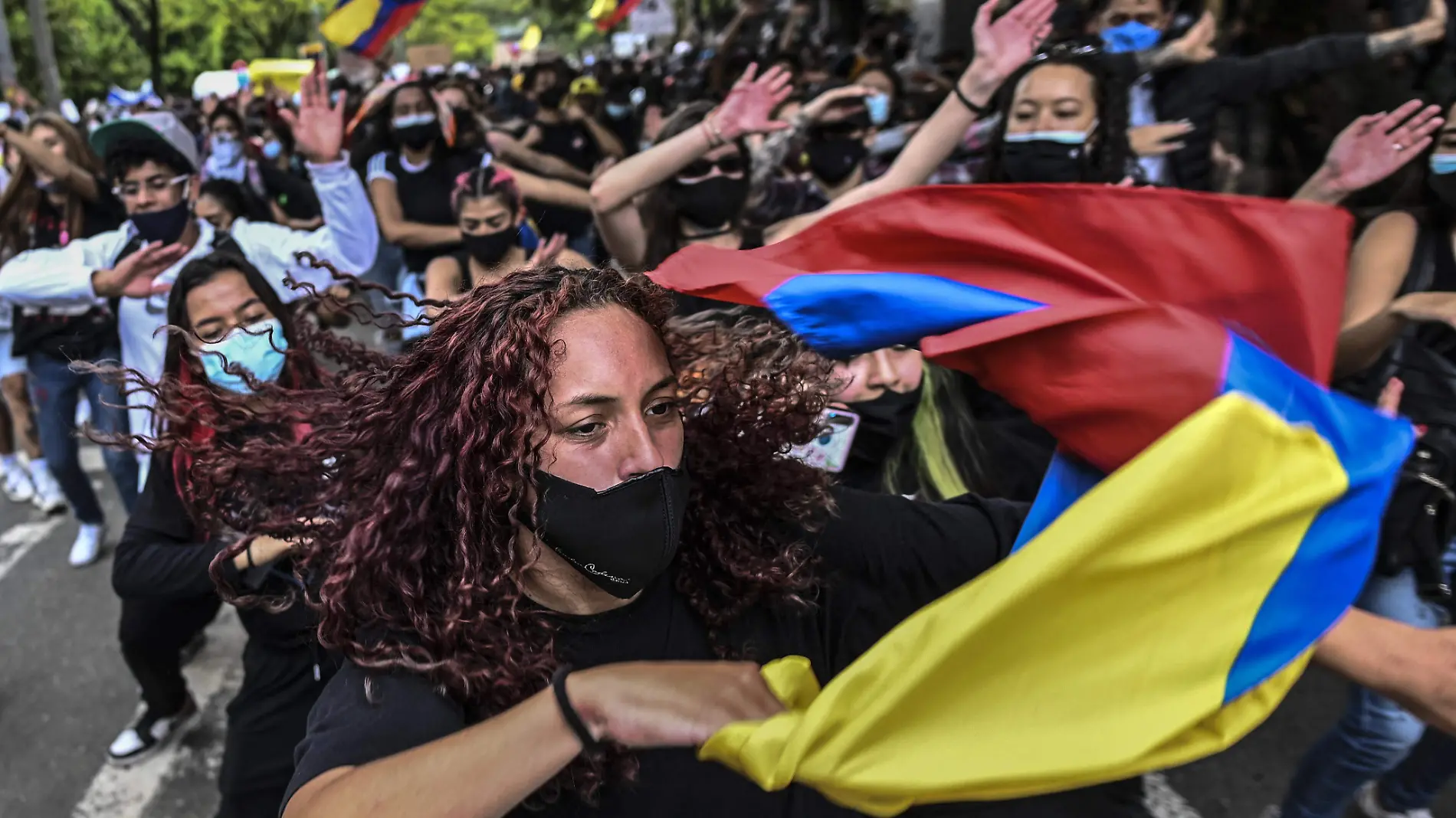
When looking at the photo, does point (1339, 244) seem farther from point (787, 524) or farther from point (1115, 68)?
point (1115, 68)

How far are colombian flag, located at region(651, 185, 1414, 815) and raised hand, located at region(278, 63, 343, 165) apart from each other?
3.19 metres

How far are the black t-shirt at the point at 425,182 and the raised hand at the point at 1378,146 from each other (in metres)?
4.09

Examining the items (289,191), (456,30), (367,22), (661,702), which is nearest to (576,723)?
(661,702)

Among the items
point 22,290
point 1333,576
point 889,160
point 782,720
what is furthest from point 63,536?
point 1333,576

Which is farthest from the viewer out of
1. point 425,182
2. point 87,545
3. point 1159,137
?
point 425,182

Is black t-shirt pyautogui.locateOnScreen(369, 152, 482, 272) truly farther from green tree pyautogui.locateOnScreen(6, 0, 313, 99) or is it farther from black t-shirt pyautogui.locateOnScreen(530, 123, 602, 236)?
green tree pyautogui.locateOnScreen(6, 0, 313, 99)

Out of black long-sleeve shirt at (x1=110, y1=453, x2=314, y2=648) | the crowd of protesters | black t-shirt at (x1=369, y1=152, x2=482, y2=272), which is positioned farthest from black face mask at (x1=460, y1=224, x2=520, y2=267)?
black long-sleeve shirt at (x1=110, y1=453, x2=314, y2=648)

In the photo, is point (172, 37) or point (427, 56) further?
point (172, 37)

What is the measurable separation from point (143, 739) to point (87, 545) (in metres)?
2.03

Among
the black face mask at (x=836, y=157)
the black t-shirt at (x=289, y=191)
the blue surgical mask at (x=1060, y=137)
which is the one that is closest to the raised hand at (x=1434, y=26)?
the blue surgical mask at (x=1060, y=137)

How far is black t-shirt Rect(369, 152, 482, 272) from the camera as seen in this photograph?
18.2 ft

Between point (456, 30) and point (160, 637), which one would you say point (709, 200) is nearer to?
point (160, 637)

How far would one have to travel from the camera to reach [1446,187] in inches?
104

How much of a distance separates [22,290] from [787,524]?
387 cm
